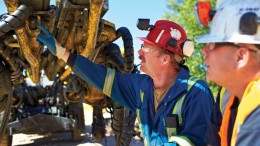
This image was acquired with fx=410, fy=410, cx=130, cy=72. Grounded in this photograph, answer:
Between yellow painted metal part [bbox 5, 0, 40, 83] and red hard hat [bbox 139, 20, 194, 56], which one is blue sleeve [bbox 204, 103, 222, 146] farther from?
yellow painted metal part [bbox 5, 0, 40, 83]

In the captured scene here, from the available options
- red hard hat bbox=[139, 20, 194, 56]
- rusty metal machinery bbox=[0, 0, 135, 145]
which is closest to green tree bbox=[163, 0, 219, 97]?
rusty metal machinery bbox=[0, 0, 135, 145]

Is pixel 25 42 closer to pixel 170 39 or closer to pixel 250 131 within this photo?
pixel 170 39

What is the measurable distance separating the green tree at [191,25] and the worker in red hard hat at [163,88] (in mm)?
13894

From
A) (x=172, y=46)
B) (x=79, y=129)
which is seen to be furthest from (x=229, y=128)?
(x=79, y=129)

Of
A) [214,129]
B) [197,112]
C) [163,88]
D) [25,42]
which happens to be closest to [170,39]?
[163,88]

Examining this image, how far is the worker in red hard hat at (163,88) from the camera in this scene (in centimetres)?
252

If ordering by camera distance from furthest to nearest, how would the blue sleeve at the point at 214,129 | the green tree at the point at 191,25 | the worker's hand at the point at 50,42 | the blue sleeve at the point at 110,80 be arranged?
1. the green tree at the point at 191,25
2. the worker's hand at the point at 50,42
3. the blue sleeve at the point at 110,80
4. the blue sleeve at the point at 214,129

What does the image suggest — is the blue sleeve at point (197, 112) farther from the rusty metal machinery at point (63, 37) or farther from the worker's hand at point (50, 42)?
the rusty metal machinery at point (63, 37)

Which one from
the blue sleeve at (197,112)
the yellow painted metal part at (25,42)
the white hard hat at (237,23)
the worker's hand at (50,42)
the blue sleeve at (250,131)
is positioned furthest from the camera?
the yellow painted metal part at (25,42)

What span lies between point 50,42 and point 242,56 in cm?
204

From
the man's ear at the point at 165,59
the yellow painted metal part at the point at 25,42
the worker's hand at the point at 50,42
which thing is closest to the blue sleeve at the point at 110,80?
the worker's hand at the point at 50,42

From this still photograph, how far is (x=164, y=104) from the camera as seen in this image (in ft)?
8.63

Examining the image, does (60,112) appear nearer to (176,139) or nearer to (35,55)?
(35,55)

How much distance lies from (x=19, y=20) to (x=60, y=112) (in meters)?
7.79
